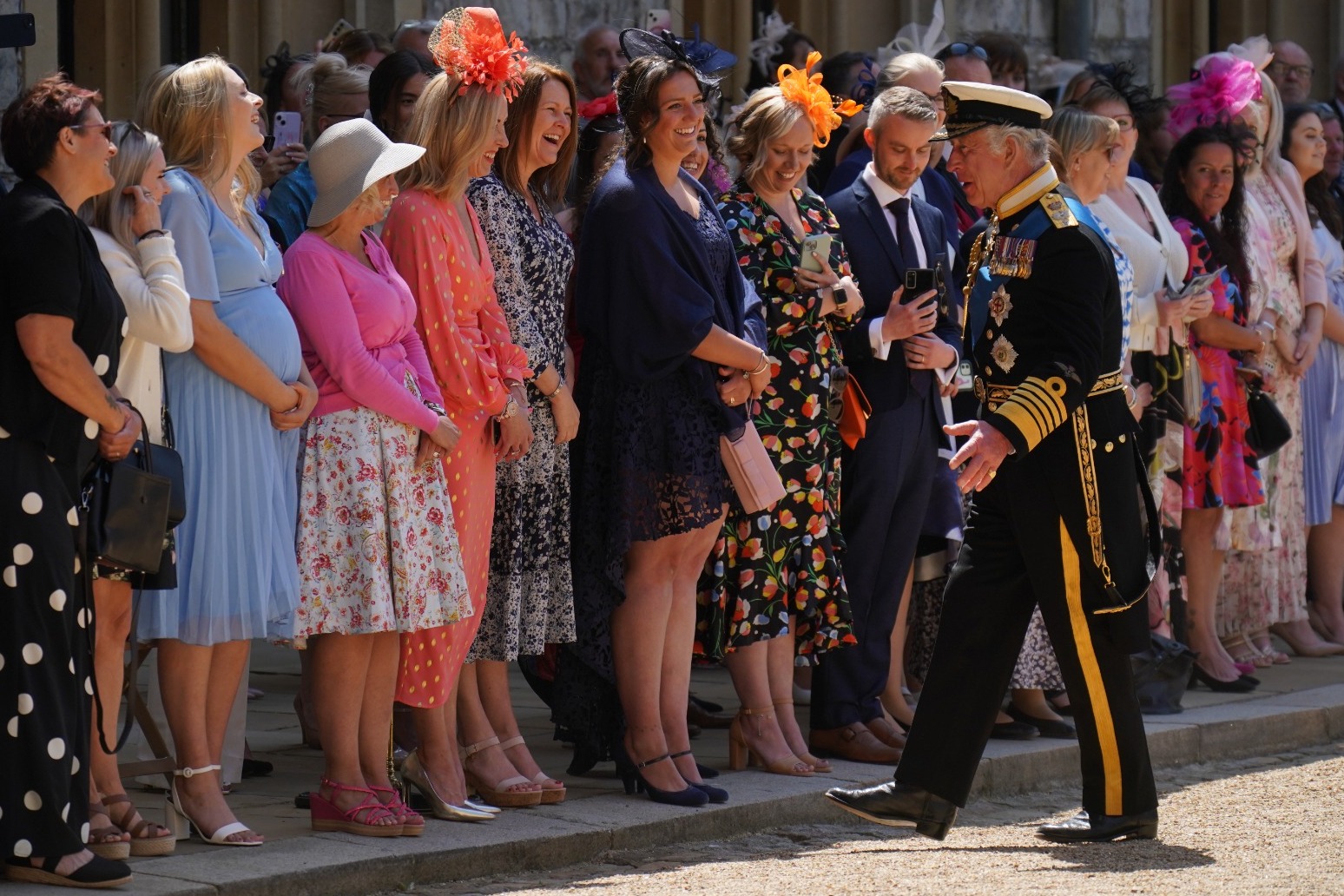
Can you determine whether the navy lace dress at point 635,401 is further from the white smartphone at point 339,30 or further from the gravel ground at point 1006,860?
the white smartphone at point 339,30

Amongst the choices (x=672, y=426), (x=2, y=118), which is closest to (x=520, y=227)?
(x=672, y=426)

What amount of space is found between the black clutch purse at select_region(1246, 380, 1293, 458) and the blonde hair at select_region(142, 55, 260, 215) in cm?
506

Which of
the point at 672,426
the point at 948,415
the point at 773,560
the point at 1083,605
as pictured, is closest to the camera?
the point at 1083,605

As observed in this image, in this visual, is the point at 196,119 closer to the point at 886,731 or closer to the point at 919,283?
the point at 919,283

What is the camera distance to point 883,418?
732 cm

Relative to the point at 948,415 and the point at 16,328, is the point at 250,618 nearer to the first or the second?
the point at 16,328

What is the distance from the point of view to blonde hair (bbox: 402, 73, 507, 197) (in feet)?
19.9

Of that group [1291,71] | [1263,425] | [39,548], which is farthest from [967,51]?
[39,548]

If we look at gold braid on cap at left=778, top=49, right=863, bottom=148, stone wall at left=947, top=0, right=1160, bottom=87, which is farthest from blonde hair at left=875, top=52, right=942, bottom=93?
stone wall at left=947, top=0, right=1160, bottom=87

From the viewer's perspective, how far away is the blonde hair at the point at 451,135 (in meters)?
6.06

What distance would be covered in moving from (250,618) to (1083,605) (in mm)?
2234

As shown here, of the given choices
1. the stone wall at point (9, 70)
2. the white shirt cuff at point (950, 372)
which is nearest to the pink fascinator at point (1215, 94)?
the white shirt cuff at point (950, 372)

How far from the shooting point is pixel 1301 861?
5848mm

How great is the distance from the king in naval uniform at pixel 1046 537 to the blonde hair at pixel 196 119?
205 cm
